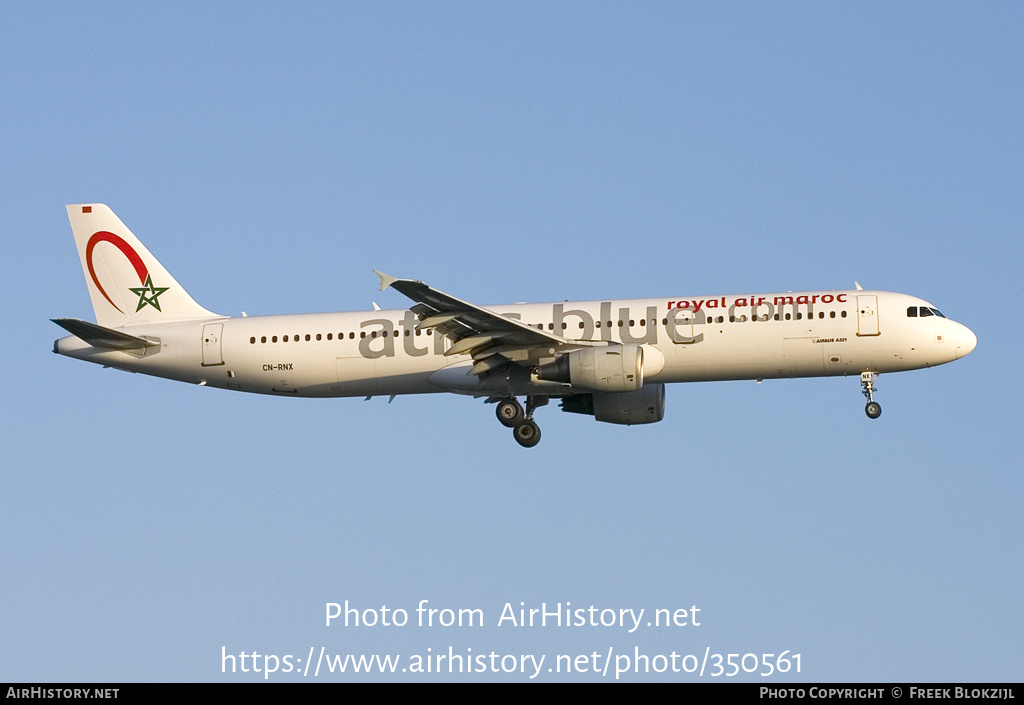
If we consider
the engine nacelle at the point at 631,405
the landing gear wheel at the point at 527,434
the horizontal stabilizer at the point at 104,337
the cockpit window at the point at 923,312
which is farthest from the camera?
the engine nacelle at the point at 631,405

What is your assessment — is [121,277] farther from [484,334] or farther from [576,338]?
[576,338]

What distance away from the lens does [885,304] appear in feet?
161

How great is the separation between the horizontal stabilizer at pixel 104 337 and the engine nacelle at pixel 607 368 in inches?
591

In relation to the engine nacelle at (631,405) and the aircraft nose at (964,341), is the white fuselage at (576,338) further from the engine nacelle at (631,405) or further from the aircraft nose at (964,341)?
the engine nacelle at (631,405)

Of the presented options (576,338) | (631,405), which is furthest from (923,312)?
(576,338)

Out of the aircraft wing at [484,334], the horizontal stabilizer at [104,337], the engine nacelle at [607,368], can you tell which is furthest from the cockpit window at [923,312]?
the horizontal stabilizer at [104,337]

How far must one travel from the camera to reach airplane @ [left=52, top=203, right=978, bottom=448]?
4847 cm

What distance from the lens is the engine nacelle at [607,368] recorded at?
47406mm

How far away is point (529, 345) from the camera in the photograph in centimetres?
4909

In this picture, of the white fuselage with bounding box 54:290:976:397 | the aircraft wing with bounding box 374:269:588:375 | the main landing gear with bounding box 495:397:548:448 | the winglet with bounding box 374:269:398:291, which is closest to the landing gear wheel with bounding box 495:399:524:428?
the main landing gear with bounding box 495:397:548:448
